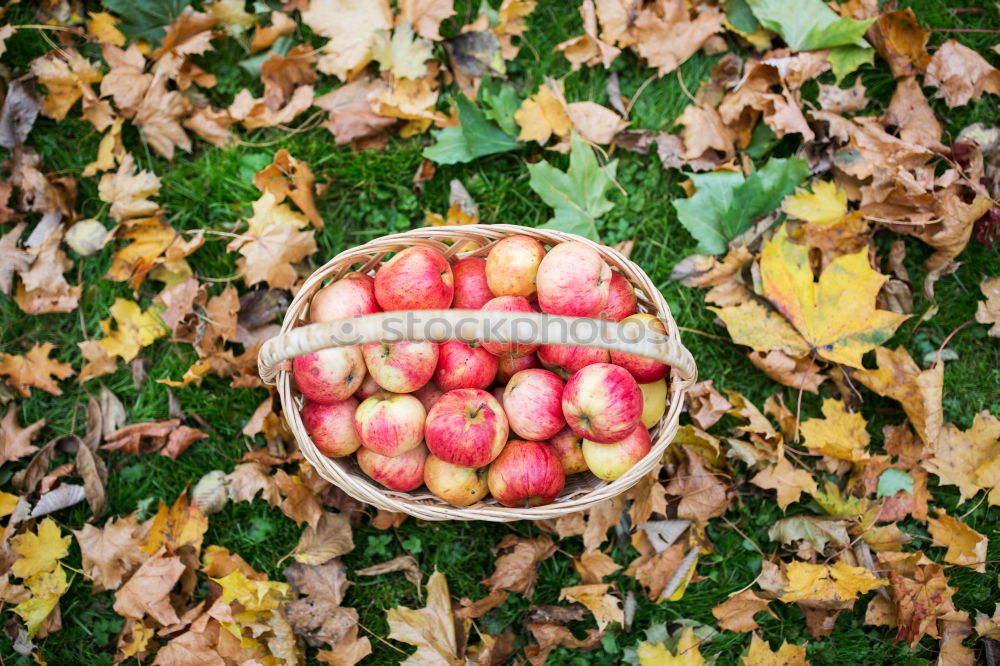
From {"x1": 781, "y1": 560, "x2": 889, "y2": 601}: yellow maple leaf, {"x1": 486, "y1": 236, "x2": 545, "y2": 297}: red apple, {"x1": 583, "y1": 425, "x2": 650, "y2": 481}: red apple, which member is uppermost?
{"x1": 486, "y1": 236, "x2": 545, "y2": 297}: red apple

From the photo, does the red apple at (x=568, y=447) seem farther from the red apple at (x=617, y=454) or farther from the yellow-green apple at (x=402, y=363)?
the yellow-green apple at (x=402, y=363)

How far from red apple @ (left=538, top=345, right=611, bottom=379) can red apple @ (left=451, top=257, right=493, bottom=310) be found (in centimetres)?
28

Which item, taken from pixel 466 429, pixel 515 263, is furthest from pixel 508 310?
pixel 466 429

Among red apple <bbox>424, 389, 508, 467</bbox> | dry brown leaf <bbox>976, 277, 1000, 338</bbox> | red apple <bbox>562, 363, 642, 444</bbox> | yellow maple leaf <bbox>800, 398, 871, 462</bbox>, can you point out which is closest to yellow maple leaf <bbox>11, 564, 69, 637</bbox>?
red apple <bbox>424, 389, 508, 467</bbox>

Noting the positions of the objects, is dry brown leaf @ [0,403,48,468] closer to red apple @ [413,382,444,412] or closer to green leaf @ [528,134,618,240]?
red apple @ [413,382,444,412]

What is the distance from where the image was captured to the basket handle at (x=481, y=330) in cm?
160

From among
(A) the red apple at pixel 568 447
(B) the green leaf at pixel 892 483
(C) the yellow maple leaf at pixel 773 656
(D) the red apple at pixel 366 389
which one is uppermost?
(D) the red apple at pixel 366 389

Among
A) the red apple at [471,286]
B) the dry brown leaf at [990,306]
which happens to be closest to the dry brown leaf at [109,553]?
the red apple at [471,286]

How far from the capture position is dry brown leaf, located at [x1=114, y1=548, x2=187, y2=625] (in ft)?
7.88

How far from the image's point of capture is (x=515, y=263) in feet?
6.84

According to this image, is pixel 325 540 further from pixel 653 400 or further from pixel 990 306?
pixel 990 306

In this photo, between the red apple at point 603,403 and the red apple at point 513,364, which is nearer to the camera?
the red apple at point 603,403

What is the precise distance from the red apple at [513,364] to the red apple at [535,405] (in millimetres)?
109

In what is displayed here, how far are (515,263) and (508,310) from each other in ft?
0.54
